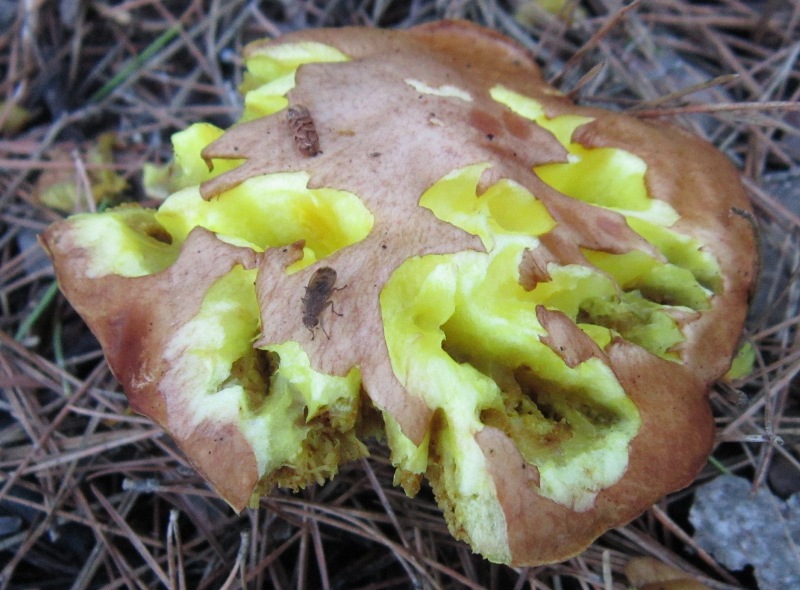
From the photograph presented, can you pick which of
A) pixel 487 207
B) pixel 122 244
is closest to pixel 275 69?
pixel 122 244

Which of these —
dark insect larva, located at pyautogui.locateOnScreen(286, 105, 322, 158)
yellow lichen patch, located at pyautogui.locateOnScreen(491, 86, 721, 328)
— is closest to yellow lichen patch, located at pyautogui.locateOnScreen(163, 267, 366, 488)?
dark insect larva, located at pyautogui.locateOnScreen(286, 105, 322, 158)

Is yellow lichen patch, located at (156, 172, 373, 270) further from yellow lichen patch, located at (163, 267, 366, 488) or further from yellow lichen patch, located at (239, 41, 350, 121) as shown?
yellow lichen patch, located at (239, 41, 350, 121)

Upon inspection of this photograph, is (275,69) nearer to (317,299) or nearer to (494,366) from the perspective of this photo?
(317,299)

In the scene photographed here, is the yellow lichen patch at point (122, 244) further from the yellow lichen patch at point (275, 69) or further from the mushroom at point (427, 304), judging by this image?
the yellow lichen patch at point (275, 69)

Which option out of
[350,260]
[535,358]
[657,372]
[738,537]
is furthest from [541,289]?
[738,537]

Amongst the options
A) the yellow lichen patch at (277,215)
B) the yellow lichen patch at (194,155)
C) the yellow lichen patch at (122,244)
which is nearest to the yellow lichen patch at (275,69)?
the yellow lichen patch at (194,155)

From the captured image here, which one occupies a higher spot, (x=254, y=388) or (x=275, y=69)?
(x=275, y=69)

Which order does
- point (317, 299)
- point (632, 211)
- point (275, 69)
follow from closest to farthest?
1. point (317, 299)
2. point (632, 211)
3. point (275, 69)
